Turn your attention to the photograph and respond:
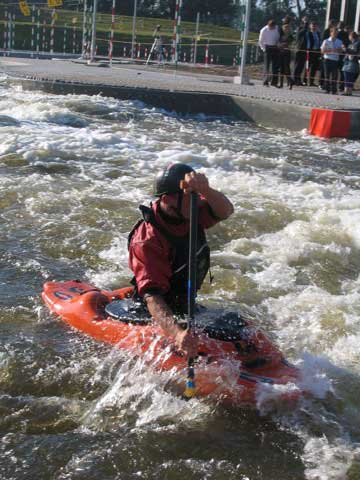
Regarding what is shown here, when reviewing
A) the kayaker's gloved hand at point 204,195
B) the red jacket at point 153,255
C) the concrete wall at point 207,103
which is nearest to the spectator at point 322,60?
the concrete wall at point 207,103

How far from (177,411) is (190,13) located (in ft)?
163

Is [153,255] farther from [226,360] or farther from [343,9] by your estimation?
[343,9]

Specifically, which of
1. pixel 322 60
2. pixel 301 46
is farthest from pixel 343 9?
pixel 301 46

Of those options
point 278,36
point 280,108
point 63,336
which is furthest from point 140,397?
point 278,36

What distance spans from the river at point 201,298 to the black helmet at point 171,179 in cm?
101

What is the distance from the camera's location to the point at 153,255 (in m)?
3.71

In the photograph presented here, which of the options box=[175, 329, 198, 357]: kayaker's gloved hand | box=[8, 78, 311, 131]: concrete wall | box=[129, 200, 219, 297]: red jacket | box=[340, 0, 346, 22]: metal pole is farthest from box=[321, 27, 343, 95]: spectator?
box=[175, 329, 198, 357]: kayaker's gloved hand

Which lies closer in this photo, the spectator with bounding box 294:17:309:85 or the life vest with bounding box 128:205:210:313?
the life vest with bounding box 128:205:210:313

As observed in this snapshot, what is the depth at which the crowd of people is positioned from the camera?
1505cm

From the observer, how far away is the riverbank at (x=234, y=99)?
12719 mm

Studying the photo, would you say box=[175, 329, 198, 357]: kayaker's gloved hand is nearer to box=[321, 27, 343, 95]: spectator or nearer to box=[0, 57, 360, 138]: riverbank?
box=[0, 57, 360, 138]: riverbank

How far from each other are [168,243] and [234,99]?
35.7 feet

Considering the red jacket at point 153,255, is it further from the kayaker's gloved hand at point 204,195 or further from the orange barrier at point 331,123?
the orange barrier at point 331,123

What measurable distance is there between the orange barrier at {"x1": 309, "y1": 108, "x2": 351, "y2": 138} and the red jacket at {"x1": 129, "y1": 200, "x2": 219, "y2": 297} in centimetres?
934
